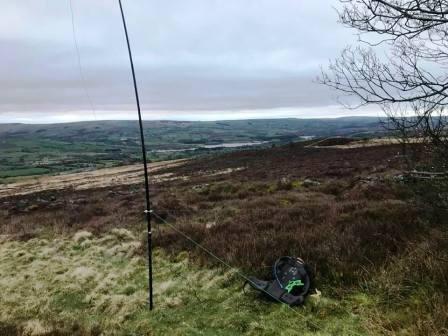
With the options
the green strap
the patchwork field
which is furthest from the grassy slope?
the green strap

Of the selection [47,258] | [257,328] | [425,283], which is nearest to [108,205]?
[47,258]

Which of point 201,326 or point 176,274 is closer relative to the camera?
point 201,326

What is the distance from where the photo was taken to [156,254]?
10.9 meters

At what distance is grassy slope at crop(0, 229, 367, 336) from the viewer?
632 cm

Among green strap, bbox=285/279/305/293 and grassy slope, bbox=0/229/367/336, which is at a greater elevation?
green strap, bbox=285/279/305/293

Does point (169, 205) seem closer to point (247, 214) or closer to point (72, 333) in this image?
point (247, 214)

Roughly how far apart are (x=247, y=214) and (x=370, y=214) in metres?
3.77

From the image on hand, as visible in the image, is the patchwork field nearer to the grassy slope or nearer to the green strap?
the grassy slope

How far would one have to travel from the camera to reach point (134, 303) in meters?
8.11

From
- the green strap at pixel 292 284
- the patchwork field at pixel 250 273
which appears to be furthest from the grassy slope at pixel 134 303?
the green strap at pixel 292 284

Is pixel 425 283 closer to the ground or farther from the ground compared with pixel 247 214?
farther from the ground

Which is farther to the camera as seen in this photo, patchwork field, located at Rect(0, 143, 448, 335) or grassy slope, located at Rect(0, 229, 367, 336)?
grassy slope, located at Rect(0, 229, 367, 336)

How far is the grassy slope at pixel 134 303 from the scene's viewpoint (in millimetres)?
6320

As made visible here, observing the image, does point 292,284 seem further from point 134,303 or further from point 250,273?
point 134,303
